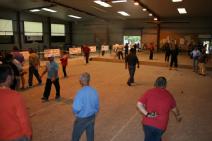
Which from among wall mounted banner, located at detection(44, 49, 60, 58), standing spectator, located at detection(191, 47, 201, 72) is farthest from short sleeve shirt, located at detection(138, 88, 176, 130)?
wall mounted banner, located at detection(44, 49, 60, 58)

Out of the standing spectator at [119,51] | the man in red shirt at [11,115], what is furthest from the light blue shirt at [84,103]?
the standing spectator at [119,51]

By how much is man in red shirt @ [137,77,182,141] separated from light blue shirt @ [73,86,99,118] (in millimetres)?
750

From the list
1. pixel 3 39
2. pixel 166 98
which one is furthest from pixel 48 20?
pixel 166 98

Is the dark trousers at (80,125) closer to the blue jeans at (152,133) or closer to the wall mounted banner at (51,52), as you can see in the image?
the blue jeans at (152,133)

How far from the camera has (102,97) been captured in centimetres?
822

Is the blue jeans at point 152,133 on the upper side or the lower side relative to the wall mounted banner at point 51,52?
lower

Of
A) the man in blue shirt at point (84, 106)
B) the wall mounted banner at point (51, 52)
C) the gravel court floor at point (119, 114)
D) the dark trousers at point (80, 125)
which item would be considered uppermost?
the wall mounted banner at point (51, 52)

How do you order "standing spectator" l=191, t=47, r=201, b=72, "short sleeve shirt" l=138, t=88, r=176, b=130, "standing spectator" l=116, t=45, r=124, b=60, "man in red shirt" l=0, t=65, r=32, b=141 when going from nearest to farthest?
1. "man in red shirt" l=0, t=65, r=32, b=141
2. "short sleeve shirt" l=138, t=88, r=176, b=130
3. "standing spectator" l=191, t=47, r=201, b=72
4. "standing spectator" l=116, t=45, r=124, b=60

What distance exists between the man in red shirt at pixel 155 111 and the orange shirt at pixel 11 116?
5.49 feet

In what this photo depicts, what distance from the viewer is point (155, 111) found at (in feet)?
10.6

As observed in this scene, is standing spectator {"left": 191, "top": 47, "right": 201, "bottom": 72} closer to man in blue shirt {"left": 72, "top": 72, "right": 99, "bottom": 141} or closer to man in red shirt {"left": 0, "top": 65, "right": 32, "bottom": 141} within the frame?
man in blue shirt {"left": 72, "top": 72, "right": 99, "bottom": 141}

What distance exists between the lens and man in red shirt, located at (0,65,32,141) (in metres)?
2.28

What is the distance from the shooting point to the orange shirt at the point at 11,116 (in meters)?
2.28

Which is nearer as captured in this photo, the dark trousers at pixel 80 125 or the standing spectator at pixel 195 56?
the dark trousers at pixel 80 125
